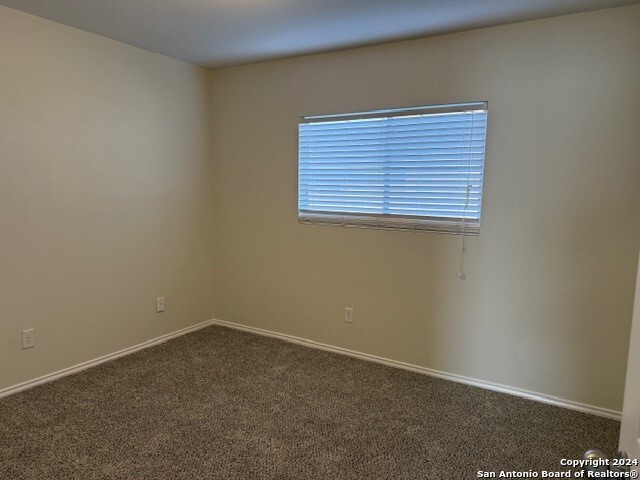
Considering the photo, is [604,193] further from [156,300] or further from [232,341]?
[156,300]

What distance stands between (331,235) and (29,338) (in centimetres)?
215

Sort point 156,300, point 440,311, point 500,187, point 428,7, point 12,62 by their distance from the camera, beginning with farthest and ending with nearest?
point 156,300 < point 440,311 < point 500,187 < point 12,62 < point 428,7

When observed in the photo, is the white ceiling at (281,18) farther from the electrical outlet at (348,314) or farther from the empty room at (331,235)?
the electrical outlet at (348,314)

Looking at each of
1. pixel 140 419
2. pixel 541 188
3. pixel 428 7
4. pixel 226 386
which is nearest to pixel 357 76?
pixel 428 7

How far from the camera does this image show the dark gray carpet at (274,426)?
1.95 m

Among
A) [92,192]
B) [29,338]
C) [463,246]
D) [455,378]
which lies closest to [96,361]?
[29,338]

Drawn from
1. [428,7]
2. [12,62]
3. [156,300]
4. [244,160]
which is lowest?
[156,300]

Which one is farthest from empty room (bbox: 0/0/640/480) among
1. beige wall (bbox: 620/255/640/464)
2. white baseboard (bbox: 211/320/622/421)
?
beige wall (bbox: 620/255/640/464)

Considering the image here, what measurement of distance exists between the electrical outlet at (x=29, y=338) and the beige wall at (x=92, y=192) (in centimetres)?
3

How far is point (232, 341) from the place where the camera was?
355 centimetres

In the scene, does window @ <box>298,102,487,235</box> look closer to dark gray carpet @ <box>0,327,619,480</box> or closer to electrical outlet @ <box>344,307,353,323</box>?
electrical outlet @ <box>344,307,353,323</box>

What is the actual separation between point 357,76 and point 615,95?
1597 mm

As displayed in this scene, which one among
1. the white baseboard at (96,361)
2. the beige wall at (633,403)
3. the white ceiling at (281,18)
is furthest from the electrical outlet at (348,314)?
the beige wall at (633,403)

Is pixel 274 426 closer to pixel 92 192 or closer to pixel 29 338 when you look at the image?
pixel 29 338
